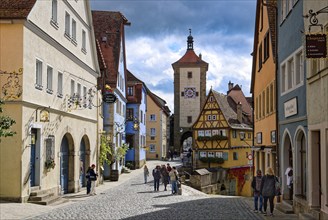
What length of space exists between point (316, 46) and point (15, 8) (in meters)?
11.2

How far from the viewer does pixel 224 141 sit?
5894cm

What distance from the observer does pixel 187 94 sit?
290ft

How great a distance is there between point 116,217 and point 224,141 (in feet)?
139

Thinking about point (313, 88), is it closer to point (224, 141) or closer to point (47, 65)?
point (47, 65)

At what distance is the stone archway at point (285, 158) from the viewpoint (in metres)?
21.1

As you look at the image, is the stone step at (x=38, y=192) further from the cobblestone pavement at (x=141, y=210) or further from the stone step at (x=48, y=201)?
the cobblestone pavement at (x=141, y=210)

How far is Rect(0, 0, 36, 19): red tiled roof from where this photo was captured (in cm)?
1906

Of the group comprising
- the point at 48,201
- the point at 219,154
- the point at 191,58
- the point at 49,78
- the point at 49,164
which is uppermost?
the point at 191,58

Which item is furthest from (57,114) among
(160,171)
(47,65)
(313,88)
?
(313,88)

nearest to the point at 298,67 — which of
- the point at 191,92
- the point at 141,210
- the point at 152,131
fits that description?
the point at 141,210

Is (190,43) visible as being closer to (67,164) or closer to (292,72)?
(67,164)

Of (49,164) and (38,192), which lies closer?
(38,192)

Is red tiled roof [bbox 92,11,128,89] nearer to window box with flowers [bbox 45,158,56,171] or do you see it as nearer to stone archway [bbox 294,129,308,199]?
window box with flowers [bbox 45,158,56,171]

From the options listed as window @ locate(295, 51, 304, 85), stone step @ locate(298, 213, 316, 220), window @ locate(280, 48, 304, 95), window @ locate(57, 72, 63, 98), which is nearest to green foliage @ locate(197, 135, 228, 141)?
window @ locate(57, 72, 63, 98)
